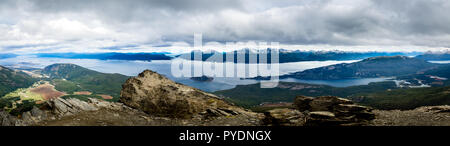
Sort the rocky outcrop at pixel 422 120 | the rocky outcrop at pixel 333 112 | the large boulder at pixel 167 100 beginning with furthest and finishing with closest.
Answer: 1. the large boulder at pixel 167 100
2. the rocky outcrop at pixel 422 120
3. the rocky outcrop at pixel 333 112

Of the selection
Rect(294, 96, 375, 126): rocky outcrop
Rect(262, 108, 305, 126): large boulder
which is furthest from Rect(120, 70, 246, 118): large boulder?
Rect(294, 96, 375, 126): rocky outcrop

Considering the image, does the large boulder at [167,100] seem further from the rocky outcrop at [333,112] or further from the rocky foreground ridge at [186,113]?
the rocky outcrop at [333,112]

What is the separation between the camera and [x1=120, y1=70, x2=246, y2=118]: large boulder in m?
24.1

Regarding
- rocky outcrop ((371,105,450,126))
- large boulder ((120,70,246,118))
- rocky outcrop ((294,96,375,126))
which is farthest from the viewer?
large boulder ((120,70,246,118))

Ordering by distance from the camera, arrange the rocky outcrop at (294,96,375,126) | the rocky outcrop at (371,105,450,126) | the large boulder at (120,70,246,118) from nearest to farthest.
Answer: the rocky outcrop at (294,96,375,126) → the rocky outcrop at (371,105,450,126) → the large boulder at (120,70,246,118)

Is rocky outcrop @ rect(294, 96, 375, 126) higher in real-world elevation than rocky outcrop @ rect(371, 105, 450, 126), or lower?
higher

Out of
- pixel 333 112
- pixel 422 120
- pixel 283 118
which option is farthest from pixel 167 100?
pixel 422 120

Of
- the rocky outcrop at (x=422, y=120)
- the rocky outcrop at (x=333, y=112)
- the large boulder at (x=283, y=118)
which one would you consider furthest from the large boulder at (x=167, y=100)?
the rocky outcrop at (x=422, y=120)

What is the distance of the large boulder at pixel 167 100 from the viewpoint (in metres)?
24.1

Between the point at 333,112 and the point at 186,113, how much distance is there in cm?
1472

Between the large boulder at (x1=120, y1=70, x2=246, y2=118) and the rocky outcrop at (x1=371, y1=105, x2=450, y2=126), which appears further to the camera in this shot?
the large boulder at (x1=120, y1=70, x2=246, y2=118)

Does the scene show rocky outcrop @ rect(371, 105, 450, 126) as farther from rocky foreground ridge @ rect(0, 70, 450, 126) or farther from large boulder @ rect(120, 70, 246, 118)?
large boulder @ rect(120, 70, 246, 118)

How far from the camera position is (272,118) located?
1948cm
